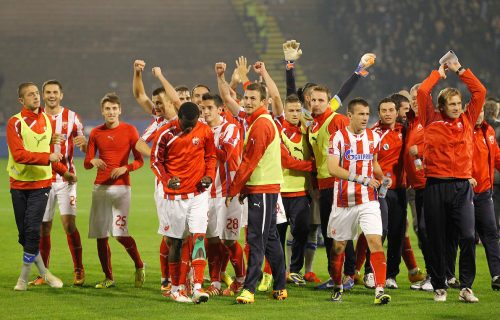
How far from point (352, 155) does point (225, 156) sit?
48.7 inches

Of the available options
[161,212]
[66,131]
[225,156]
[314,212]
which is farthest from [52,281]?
Result: [314,212]

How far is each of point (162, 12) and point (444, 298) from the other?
33.9 meters

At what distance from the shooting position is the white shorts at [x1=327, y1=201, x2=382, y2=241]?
8641 mm

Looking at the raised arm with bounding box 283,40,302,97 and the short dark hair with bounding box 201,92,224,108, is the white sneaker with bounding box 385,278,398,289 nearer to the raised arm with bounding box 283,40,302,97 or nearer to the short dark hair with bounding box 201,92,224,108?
the raised arm with bounding box 283,40,302,97

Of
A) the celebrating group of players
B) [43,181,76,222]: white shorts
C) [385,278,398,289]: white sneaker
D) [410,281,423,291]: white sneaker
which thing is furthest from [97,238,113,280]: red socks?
[410,281,423,291]: white sneaker

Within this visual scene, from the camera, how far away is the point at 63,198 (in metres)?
10.0

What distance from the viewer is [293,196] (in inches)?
389

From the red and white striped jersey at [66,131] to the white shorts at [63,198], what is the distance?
0.07 meters

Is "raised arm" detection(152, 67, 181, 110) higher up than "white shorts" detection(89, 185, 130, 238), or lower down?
higher up

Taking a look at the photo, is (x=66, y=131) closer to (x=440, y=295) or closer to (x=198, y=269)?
(x=198, y=269)

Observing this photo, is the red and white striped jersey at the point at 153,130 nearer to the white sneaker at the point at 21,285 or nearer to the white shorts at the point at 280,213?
the white shorts at the point at 280,213

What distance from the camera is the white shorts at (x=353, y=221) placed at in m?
8.64

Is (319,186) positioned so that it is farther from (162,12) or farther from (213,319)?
(162,12)

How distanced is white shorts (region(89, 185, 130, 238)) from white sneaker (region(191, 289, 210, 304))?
56.8 inches
